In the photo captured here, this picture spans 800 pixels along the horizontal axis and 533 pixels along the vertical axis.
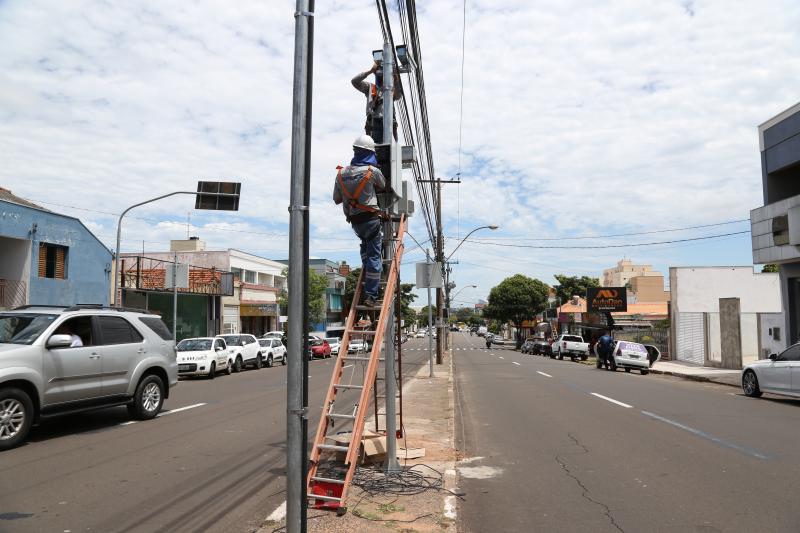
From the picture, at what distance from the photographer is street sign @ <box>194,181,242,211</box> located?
67.1 ft

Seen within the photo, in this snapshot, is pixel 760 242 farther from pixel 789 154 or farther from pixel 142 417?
pixel 142 417

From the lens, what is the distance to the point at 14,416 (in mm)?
8234

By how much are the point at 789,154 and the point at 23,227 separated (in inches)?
1109

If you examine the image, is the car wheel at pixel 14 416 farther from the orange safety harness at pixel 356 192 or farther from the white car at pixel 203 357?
the white car at pixel 203 357

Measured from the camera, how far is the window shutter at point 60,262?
982 inches

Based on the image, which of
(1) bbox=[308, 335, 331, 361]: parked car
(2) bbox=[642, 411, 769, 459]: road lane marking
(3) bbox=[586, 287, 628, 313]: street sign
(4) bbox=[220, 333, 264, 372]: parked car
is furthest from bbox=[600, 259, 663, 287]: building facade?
(2) bbox=[642, 411, 769, 459]: road lane marking

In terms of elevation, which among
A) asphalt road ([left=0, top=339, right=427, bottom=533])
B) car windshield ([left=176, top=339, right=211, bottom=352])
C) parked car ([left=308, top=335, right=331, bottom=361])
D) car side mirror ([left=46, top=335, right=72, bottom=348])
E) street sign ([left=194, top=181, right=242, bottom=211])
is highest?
street sign ([left=194, top=181, right=242, bottom=211])

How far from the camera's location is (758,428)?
10188 millimetres

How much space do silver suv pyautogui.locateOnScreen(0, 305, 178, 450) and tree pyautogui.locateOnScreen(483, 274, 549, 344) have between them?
212ft

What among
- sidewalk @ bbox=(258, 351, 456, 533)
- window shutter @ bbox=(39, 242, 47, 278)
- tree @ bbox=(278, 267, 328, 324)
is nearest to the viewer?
sidewalk @ bbox=(258, 351, 456, 533)

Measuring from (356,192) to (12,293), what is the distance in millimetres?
21853

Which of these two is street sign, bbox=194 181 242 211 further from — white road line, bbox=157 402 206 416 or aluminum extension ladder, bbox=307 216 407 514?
aluminum extension ladder, bbox=307 216 407 514

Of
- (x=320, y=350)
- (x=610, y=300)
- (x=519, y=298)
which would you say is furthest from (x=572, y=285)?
(x=320, y=350)

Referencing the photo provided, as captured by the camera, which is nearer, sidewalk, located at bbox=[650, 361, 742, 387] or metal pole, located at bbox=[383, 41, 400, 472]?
metal pole, located at bbox=[383, 41, 400, 472]
